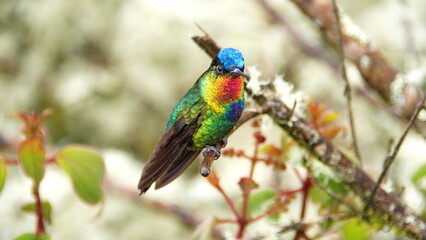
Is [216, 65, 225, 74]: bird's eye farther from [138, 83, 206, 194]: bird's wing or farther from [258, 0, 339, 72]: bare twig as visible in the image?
[258, 0, 339, 72]: bare twig

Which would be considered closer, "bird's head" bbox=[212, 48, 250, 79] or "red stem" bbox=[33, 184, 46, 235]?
"bird's head" bbox=[212, 48, 250, 79]

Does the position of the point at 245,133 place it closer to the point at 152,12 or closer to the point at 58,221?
the point at 152,12

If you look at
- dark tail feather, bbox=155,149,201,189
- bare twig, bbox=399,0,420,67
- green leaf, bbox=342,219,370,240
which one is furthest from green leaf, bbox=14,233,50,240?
bare twig, bbox=399,0,420,67

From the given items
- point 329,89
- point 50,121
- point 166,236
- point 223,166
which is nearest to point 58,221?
point 166,236

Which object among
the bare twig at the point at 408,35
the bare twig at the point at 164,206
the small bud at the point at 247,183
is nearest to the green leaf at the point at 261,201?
the small bud at the point at 247,183

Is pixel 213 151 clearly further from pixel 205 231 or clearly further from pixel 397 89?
pixel 397 89

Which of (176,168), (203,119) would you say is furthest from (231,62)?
(176,168)
